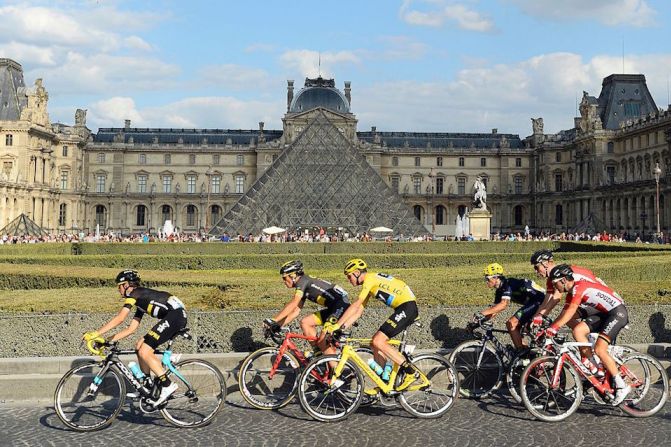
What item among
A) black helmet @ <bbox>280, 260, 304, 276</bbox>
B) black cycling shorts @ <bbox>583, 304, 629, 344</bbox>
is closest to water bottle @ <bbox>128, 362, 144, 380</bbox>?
black helmet @ <bbox>280, 260, 304, 276</bbox>

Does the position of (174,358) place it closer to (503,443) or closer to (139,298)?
(139,298)

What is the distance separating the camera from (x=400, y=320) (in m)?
7.36

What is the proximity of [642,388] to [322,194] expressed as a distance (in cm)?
4011

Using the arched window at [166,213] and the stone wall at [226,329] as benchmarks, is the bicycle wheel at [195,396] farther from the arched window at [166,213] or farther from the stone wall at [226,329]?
the arched window at [166,213]

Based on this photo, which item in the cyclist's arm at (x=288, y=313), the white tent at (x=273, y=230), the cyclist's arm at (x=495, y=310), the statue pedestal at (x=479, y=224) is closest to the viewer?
the cyclist's arm at (x=288, y=313)

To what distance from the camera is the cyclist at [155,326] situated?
702cm

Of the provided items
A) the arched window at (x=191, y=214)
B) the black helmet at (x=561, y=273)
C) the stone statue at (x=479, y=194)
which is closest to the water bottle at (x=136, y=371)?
the black helmet at (x=561, y=273)

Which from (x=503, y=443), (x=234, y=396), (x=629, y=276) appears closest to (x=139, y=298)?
(x=234, y=396)

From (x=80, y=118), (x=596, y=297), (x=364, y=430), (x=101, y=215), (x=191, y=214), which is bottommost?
(x=364, y=430)

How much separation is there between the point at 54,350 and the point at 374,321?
4.14m

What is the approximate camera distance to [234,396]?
8.07 meters

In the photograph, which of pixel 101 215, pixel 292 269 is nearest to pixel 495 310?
pixel 292 269

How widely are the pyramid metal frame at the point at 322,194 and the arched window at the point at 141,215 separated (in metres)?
35.8

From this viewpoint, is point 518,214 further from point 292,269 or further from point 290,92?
point 292,269
